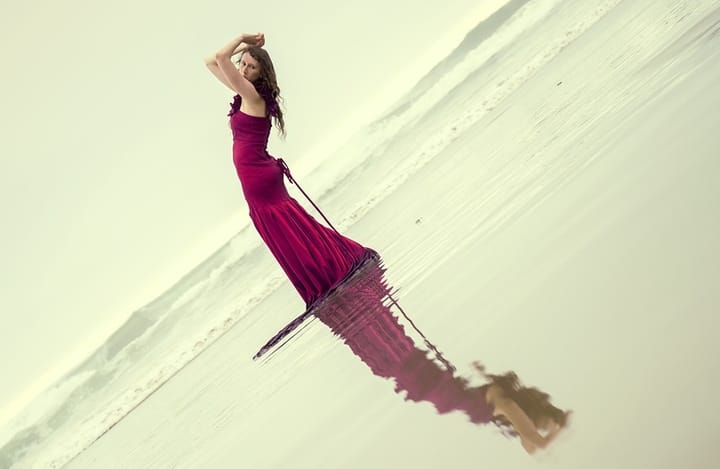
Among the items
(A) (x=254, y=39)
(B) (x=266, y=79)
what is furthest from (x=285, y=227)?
(A) (x=254, y=39)

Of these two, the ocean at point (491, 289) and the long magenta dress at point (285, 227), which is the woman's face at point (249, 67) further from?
the ocean at point (491, 289)

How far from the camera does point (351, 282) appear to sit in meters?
3.27

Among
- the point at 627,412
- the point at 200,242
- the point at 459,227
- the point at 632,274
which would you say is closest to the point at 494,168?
the point at 459,227

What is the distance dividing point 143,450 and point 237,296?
7.22 feet

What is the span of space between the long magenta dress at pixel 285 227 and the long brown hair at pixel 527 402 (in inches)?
62.2

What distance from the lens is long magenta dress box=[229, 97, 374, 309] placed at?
10.0 ft

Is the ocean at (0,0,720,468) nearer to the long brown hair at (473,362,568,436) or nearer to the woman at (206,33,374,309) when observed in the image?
the long brown hair at (473,362,568,436)

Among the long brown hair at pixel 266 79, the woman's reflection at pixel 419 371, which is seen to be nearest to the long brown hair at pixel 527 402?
the woman's reflection at pixel 419 371

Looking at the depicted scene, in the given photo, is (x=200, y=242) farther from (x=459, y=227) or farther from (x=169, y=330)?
(x=459, y=227)

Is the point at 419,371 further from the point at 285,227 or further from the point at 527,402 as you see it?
the point at 285,227

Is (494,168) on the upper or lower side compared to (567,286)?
upper

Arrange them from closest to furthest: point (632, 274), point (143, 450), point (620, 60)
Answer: point (632, 274) → point (143, 450) → point (620, 60)

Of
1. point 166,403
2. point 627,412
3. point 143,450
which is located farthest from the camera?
point 166,403

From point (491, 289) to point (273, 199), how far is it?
1188 millimetres
